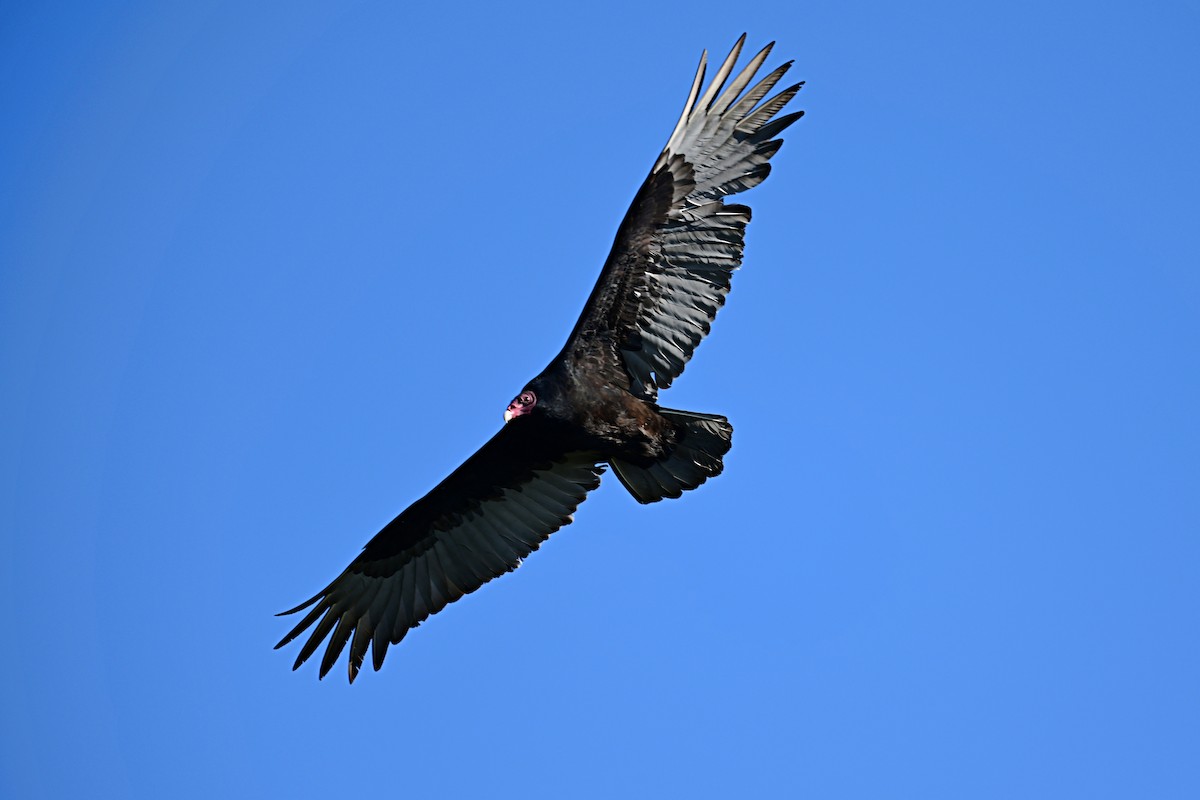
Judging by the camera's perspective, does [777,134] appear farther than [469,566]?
No

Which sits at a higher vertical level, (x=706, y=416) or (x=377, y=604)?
(x=706, y=416)

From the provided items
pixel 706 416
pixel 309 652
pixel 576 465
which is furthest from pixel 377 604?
pixel 706 416

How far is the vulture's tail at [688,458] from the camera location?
31.5ft

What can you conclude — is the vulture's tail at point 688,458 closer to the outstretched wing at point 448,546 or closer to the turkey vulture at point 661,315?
the turkey vulture at point 661,315

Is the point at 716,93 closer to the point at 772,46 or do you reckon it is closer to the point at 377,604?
the point at 772,46

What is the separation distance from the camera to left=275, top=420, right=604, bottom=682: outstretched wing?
10188 mm

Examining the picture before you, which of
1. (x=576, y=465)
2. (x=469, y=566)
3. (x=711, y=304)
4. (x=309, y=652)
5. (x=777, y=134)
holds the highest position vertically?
(x=777, y=134)

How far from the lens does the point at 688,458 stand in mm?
9680

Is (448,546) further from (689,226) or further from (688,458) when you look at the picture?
(689,226)

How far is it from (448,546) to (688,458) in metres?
1.78

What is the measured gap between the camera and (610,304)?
9.52 meters

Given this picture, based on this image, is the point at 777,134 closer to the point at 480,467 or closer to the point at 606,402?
the point at 606,402

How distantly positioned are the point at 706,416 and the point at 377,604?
2543 mm

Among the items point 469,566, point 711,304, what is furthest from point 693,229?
point 469,566
